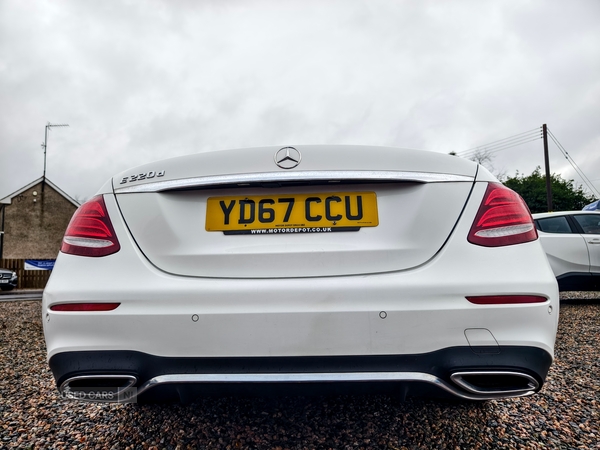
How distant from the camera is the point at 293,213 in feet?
4.42

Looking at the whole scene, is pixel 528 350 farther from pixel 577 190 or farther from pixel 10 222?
pixel 577 190

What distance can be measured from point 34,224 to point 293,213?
32.4 m

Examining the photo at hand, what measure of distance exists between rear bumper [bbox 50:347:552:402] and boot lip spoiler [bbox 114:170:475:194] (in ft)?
1.89

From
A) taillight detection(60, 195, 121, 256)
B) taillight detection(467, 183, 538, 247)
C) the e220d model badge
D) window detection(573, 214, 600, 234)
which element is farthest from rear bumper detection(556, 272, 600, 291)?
taillight detection(60, 195, 121, 256)

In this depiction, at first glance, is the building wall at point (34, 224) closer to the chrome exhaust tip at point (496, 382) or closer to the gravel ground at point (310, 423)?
the gravel ground at point (310, 423)

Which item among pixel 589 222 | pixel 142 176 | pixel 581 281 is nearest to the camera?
pixel 142 176

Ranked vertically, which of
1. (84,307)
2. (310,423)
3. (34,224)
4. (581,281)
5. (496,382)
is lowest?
(310,423)

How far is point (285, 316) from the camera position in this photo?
1227 mm

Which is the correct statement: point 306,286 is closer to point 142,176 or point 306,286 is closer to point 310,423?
point 142,176

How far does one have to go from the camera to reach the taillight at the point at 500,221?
1.30 meters

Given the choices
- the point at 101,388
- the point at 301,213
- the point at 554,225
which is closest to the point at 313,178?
the point at 301,213

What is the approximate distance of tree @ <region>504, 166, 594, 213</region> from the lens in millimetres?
29500

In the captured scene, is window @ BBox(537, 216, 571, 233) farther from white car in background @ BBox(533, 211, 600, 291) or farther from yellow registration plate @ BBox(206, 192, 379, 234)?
yellow registration plate @ BBox(206, 192, 379, 234)

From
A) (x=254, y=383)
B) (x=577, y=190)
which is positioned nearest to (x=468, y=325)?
(x=254, y=383)
